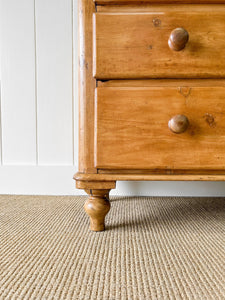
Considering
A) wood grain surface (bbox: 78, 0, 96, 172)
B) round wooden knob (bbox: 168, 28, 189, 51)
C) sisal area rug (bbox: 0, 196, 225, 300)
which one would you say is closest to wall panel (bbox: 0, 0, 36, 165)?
sisal area rug (bbox: 0, 196, 225, 300)

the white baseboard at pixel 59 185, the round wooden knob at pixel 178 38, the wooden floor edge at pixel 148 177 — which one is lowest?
the white baseboard at pixel 59 185

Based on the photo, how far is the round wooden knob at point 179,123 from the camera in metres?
0.64

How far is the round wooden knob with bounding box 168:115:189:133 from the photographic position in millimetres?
639

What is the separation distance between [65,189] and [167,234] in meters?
0.52

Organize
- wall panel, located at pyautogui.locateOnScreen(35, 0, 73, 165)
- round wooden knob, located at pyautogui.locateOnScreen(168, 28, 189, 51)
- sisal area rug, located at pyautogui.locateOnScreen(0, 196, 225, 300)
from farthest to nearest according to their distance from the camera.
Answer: wall panel, located at pyautogui.locateOnScreen(35, 0, 73, 165) < round wooden knob, located at pyautogui.locateOnScreen(168, 28, 189, 51) < sisal area rug, located at pyautogui.locateOnScreen(0, 196, 225, 300)

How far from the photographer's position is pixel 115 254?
0.57 m

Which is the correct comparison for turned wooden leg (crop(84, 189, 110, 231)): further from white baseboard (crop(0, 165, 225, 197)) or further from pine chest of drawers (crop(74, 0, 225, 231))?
white baseboard (crop(0, 165, 225, 197))

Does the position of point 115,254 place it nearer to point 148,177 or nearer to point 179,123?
point 148,177

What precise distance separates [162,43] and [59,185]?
653mm

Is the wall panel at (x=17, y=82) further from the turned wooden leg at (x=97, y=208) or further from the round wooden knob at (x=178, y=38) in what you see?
the round wooden knob at (x=178, y=38)

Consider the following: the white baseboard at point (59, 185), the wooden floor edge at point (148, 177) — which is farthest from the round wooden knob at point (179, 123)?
the white baseboard at point (59, 185)

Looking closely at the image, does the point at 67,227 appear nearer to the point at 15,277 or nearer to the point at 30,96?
the point at 15,277

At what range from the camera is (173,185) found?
111 centimetres

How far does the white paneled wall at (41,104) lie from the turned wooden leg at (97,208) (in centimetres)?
42
